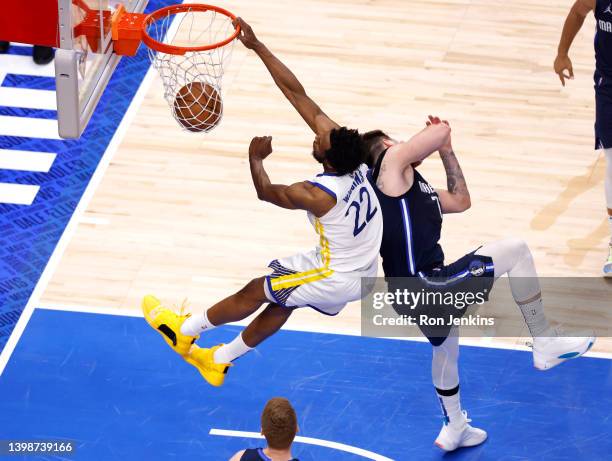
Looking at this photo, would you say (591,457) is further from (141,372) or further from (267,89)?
(267,89)

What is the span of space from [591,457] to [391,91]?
450 centimetres

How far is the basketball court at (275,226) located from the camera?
25.3 feet

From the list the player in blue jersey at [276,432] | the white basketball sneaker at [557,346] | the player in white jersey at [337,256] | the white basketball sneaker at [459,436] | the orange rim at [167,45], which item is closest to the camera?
the player in blue jersey at [276,432]

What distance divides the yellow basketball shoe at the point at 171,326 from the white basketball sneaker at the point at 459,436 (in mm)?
1641

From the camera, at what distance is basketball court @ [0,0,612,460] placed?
7707 mm

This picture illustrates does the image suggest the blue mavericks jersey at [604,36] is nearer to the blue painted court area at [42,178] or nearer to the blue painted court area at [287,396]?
the blue painted court area at [287,396]

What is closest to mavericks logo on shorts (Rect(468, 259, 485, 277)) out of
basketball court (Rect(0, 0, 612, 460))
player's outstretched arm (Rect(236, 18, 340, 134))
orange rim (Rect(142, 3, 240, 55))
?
player's outstretched arm (Rect(236, 18, 340, 134))

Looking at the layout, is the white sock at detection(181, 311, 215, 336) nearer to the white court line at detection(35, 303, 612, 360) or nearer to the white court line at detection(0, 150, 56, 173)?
the white court line at detection(35, 303, 612, 360)

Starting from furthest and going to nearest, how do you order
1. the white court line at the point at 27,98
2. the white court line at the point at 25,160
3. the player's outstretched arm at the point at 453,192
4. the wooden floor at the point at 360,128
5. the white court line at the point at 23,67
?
the white court line at the point at 23,67
the white court line at the point at 27,98
the white court line at the point at 25,160
the wooden floor at the point at 360,128
the player's outstretched arm at the point at 453,192

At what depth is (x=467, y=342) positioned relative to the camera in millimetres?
8438

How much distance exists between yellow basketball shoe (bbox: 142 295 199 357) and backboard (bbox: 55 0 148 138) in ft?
4.99

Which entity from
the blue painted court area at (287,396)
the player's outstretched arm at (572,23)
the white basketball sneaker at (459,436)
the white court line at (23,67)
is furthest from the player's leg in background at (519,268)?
the white court line at (23,67)

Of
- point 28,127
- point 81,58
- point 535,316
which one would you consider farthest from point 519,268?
point 28,127

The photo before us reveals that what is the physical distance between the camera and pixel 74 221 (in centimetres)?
944
